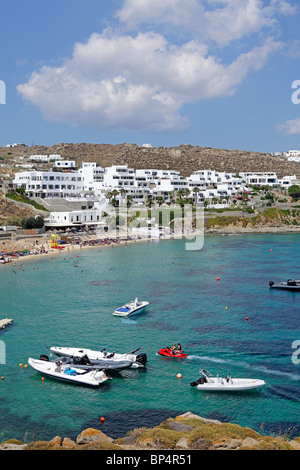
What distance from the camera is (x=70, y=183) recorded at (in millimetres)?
131875

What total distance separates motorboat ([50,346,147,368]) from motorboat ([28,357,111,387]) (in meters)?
1.61

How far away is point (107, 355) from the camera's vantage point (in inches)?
1211

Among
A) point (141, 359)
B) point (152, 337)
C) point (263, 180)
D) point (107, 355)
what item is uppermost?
point (263, 180)

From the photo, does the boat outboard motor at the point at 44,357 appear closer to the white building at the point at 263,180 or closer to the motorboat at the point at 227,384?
the motorboat at the point at 227,384

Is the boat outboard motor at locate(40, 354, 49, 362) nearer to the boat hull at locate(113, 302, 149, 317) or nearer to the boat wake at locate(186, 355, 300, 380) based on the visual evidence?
the boat wake at locate(186, 355, 300, 380)

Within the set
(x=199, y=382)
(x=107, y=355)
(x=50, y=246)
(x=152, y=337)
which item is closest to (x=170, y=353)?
(x=152, y=337)

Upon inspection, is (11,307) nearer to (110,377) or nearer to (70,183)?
(110,377)

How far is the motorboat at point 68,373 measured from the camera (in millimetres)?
28203

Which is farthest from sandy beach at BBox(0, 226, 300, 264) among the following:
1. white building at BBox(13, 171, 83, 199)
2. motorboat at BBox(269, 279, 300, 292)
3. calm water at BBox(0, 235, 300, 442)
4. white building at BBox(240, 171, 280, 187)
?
white building at BBox(240, 171, 280, 187)

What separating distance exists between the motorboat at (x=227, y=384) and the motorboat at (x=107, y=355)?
191 inches

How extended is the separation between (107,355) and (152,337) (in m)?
6.83

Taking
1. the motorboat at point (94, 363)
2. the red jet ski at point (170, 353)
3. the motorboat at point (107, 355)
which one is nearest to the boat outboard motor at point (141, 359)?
the motorboat at point (107, 355)

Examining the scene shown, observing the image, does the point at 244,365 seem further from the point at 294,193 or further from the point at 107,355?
the point at 294,193

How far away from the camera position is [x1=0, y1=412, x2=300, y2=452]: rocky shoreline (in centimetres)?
1744
